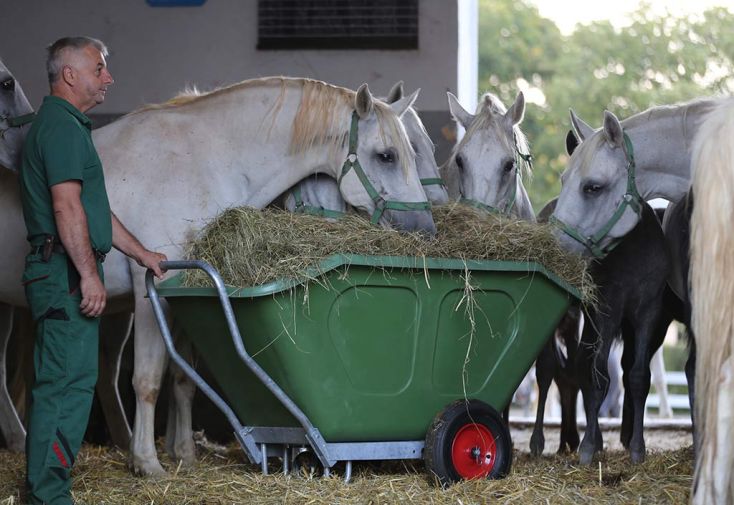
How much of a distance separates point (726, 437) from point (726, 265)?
489 mm

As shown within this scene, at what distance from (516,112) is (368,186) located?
165 centimetres

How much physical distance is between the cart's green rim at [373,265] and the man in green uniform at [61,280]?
381 millimetres

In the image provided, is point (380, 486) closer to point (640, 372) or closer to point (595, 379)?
point (595, 379)

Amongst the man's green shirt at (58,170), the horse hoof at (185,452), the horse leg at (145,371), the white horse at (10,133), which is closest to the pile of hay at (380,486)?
the horse leg at (145,371)

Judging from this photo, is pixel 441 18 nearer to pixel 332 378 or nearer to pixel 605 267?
pixel 605 267

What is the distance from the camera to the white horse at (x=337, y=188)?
4.98 meters

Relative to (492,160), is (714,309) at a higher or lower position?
lower

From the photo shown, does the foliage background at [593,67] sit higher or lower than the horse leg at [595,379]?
higher

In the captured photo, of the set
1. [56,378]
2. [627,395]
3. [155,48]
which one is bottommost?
[627,395]

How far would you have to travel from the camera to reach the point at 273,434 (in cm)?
406

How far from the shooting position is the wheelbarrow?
3.72 m

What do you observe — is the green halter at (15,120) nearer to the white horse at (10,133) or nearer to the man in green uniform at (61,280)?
the white horse at (10,133)

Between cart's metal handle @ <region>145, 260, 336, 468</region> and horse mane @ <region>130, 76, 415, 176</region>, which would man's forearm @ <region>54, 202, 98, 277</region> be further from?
horse mane @ <region>130, 76, 415, 176</region>

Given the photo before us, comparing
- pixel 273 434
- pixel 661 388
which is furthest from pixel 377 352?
pixel 661 388
